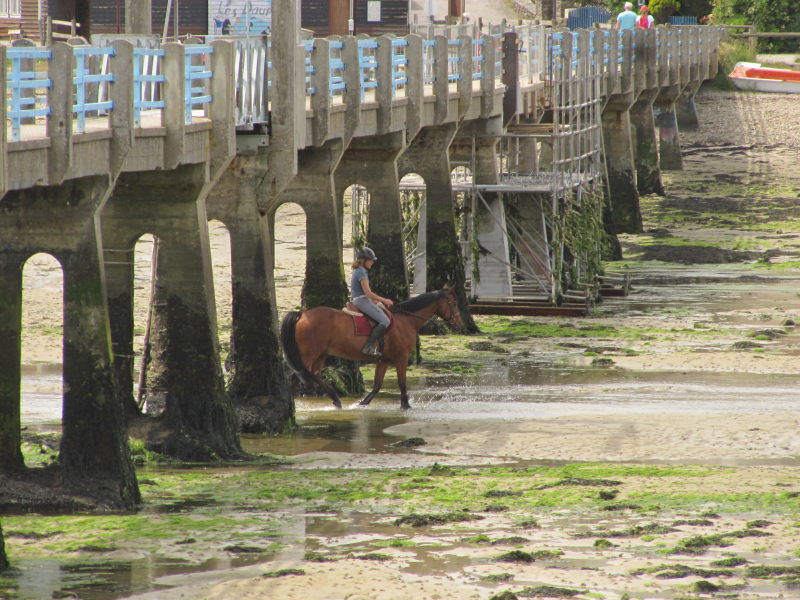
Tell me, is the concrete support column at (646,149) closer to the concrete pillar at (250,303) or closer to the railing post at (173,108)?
the concrete pillar at (250,303)

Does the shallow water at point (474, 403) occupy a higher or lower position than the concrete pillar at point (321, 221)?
lower

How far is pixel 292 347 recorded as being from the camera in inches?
802

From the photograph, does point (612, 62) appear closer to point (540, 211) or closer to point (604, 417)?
point (540, 211)

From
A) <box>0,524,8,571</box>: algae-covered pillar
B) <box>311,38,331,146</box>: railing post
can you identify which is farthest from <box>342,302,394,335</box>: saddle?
<box>0,524,8,571</box>: algae-covered pillar

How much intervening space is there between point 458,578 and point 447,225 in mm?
15822

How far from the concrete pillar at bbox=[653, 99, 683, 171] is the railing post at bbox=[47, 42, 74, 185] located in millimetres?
40913

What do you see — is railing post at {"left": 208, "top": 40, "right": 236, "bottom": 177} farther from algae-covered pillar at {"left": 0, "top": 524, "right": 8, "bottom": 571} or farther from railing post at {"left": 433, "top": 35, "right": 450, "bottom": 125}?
railing post at {"left": 433, "top": 35, "right": 450, "bottom": 125}

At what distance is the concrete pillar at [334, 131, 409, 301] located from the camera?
82.5 ft

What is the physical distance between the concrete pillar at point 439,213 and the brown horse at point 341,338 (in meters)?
5.78

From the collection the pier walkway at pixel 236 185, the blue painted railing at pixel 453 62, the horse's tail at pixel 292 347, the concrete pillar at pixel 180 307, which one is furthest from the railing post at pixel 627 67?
the concrete pillar at pixel 180 307

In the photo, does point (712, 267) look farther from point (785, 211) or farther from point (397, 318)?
point (397, 318)

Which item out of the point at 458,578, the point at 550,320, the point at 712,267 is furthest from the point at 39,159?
the point at 712,267

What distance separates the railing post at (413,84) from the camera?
2525 cm

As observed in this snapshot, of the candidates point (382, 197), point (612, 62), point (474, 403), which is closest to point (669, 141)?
point (612, 62)
